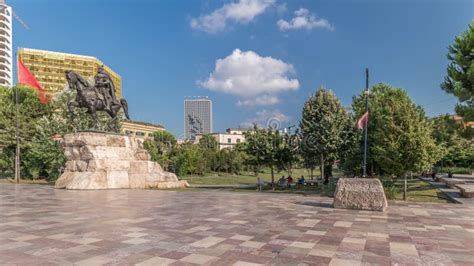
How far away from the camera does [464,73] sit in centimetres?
2150

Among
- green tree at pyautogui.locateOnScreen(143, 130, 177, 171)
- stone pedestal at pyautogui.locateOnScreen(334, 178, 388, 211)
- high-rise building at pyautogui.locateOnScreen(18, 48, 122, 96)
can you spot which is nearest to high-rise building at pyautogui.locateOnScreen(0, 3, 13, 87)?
high-rise building at pyautogui.locateOnScreen(18, 48, 122, 96)

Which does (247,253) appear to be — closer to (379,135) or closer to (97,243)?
(97,243)

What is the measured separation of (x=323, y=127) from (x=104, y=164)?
1838 centimetres

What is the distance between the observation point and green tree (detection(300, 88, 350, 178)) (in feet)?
84.7

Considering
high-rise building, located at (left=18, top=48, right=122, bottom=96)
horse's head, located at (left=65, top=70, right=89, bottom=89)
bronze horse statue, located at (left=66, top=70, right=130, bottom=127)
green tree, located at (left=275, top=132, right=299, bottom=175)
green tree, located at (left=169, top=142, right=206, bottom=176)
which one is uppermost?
high-rise building, located at (left=18, top=48, right=122, bottom=96)

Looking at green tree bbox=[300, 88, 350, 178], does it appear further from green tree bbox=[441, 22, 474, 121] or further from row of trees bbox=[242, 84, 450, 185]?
green tree bbox=[441, 22, 474, 121]

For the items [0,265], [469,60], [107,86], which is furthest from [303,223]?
[469,60]

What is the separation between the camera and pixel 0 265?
16.6ft

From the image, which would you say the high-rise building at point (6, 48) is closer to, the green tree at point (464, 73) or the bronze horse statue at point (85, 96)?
the bronze horse statue at point (85, 96)

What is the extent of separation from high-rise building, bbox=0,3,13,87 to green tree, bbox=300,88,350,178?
362ft

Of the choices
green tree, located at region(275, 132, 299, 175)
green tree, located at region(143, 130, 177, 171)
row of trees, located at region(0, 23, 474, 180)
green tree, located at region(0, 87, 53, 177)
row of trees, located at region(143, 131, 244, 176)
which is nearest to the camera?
row of trees, located at region(0, 23, 474, 180)

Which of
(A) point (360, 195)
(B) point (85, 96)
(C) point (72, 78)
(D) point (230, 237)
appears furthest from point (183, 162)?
(D) point (230, 237)

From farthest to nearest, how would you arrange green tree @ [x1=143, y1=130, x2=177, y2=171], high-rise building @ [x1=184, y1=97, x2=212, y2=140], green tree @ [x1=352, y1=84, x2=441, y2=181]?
high-rise building @ [x1=184, y1=97, x2=212, y2=140] → green tree @ [x1=143, y1=130, x2=177, y2=171] → green tree @ [x1=352, y1=84, x2=441, y2=181]

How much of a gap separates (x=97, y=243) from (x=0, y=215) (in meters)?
5.90
